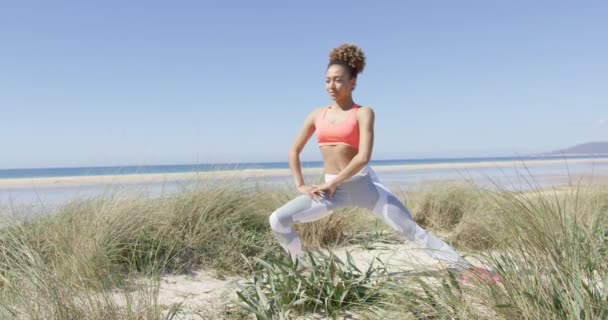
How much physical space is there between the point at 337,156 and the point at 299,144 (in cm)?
44

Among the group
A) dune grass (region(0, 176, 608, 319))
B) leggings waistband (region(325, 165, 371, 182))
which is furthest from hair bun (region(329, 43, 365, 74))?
dune grass (region(0, 176, 608, 319))

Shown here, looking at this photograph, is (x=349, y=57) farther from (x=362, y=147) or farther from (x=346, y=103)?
(x=362, y=147)

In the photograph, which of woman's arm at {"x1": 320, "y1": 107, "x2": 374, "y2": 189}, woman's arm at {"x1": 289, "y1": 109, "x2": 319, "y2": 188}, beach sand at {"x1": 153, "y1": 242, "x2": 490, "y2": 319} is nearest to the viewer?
beach sand at {"x1": 153, "y1": 242, "x2": 490, "y2": 319}

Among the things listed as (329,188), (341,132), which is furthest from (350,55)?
(329,188)

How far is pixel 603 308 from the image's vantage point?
1812 mm

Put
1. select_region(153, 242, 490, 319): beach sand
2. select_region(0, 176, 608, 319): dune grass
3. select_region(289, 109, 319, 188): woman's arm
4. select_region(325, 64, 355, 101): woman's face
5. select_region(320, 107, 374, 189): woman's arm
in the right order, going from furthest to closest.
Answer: select_region(289, 109, 319, 188): woman's arm
select_region(325, 64, 355, 101): woman's face
select_region(320, 107, 374, 189): woman's arm
select_region(153, 242, 490, 319): beach sand
select_region(0, 176, 608, 319): dune grass

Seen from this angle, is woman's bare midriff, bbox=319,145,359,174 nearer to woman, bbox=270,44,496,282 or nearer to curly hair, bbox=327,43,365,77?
woman, bbox=270,44,496,282

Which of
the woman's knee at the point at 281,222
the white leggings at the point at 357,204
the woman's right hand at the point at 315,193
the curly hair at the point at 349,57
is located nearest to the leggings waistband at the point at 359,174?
the white leggings at the point at 357,204

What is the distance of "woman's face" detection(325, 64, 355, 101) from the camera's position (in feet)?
10.6

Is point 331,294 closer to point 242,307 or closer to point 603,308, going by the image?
point 242,307

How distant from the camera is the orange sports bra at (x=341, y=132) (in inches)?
124

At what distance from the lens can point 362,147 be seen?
3.05 m

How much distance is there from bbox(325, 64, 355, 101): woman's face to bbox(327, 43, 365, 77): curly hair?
0.14ft

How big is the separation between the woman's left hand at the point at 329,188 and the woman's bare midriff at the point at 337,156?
0.14 metres
